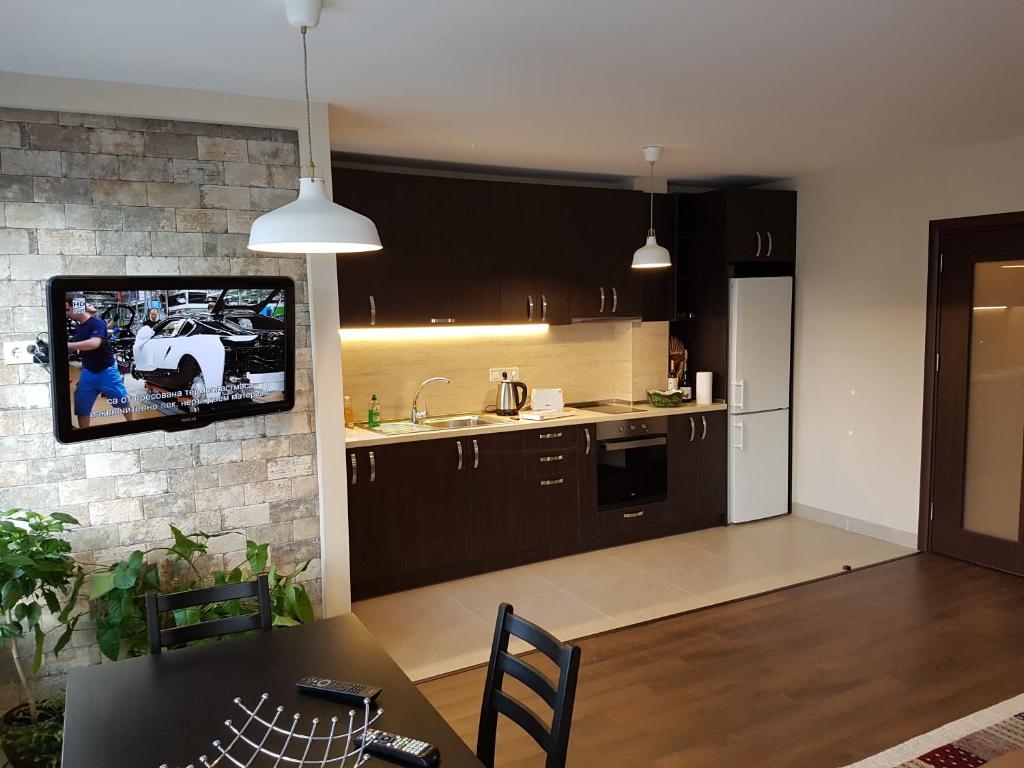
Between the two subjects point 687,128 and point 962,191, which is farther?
point 962,191

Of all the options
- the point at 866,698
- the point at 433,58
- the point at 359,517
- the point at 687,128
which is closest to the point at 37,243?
the point at 433,58

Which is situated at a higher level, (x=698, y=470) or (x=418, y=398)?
(x=418, y=398)

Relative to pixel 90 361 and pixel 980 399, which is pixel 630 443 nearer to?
pixel 980 399

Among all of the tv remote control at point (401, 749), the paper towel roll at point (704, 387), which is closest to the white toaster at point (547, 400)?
the paper towel roll at point (704, 387)

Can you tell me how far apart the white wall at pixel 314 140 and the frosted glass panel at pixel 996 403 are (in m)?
3.87

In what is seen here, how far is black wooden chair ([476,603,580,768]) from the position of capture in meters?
1.79

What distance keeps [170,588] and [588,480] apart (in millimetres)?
2756

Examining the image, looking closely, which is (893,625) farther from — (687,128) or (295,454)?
(295,454)

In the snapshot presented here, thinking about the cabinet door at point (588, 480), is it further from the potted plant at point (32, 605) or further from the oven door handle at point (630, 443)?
the potted plant at point (32, 605)

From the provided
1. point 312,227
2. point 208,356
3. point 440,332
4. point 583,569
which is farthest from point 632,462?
point 312,227

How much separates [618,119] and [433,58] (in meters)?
1.29

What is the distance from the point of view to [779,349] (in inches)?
235

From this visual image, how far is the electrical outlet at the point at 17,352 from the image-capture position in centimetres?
305

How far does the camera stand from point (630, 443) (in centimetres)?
543
